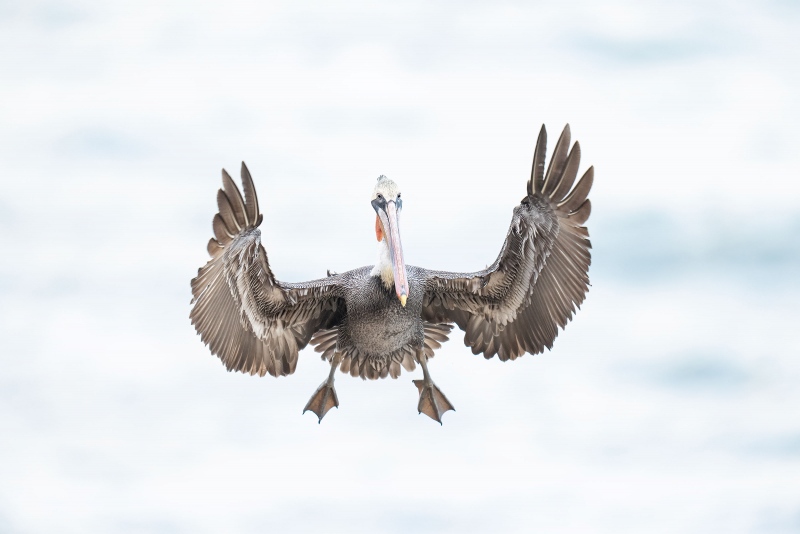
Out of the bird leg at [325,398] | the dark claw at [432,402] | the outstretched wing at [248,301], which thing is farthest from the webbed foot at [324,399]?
the dark claw at [432,402]

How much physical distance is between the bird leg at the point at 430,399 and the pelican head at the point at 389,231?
54.1 inches

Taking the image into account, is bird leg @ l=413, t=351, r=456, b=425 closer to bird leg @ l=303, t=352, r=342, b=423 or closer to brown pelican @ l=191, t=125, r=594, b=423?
brown pelican @ l=191, t=125, r=594, b=423

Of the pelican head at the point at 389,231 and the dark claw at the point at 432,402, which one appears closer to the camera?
the pelican head at the point at 389,231

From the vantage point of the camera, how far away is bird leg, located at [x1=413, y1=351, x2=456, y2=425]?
74.3 feet

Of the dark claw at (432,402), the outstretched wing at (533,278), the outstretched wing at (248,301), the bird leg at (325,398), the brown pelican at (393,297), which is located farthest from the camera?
the dark claw at (432,402)

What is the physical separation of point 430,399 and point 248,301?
8.92 feet

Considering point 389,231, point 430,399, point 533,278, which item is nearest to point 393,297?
point 389,231

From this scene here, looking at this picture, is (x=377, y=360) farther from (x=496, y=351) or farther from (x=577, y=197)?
(x=577, y=197)

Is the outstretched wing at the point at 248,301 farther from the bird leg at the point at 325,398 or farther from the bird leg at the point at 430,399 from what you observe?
the bird leg at the point at 430,399

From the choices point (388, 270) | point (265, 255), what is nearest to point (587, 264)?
point (388, 270)

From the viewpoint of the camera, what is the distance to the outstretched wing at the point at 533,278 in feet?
71.2

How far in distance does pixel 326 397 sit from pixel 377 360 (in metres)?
0.79

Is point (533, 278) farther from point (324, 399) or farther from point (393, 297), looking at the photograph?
point (324, 399)

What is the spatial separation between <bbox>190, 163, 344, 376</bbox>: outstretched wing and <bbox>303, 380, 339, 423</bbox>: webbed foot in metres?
0.45
